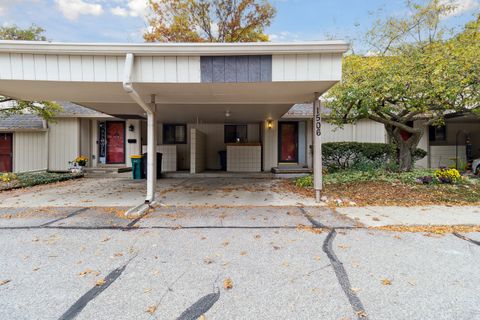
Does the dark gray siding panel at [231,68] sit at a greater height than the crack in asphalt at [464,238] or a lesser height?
greater

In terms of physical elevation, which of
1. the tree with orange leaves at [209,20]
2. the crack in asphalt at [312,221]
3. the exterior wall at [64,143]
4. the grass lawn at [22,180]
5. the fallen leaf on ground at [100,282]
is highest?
the tree with orange leaves at [209,20]

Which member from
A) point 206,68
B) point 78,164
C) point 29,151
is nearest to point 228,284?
point 206,68

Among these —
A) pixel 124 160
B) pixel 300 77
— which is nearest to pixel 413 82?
pixel 300 77

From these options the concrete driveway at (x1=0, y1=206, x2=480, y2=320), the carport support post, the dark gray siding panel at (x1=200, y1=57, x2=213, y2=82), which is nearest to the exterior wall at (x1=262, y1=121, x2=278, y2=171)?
the carport support post

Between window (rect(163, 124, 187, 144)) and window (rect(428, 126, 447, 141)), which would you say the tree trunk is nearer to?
window (rect(428, 126, 447, 141))

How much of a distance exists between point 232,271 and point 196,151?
7891mm

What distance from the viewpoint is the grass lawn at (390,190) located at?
5.32 m

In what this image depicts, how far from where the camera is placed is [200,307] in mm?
1958

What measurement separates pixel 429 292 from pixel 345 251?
2.95 ft

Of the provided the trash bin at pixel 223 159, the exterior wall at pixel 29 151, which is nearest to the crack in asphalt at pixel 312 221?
the trash bin at pixel 223 159

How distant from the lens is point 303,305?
1.98 metres

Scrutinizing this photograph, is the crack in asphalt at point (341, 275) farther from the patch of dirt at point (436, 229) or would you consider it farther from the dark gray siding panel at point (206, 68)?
the dark gray siding panel at point (206, 68)

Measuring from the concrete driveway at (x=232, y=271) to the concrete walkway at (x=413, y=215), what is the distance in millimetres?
503

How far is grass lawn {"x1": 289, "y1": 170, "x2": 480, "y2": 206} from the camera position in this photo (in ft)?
17.5
